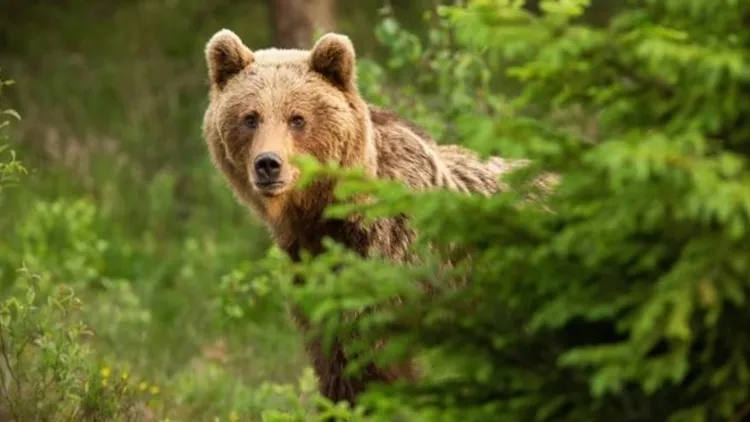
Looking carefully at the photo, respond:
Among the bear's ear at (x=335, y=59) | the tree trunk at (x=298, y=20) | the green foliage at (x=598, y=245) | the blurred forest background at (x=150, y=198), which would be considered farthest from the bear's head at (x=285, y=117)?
the tree trunk at (x=298, y=20)

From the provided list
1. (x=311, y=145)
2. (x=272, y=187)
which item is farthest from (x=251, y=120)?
(x=272, y=187)

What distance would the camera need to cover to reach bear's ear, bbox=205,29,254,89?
268 inches

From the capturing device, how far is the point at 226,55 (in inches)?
269

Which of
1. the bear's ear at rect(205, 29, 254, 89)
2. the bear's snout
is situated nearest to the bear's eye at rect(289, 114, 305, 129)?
the bear's snout

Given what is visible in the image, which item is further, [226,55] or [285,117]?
[226,55]

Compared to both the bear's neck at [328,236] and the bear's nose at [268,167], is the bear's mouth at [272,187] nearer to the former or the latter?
the bear's nose at [268,167]

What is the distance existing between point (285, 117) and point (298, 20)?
3.49 metres

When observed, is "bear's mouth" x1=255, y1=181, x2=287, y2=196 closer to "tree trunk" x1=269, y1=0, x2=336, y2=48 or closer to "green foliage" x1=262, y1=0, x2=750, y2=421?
"green foliage" x1=262, y1=0, x2=750, y2=421

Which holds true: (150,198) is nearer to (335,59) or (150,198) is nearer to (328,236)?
(335,59)

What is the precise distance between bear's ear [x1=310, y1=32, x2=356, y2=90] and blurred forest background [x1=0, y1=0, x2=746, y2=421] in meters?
0.59

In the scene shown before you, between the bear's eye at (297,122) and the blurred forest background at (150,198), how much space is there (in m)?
0.79

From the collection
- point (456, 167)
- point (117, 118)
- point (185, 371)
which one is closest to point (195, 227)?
point (117, 118)

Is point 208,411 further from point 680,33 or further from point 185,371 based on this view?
point 680,33

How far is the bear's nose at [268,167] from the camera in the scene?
637 centimetres
